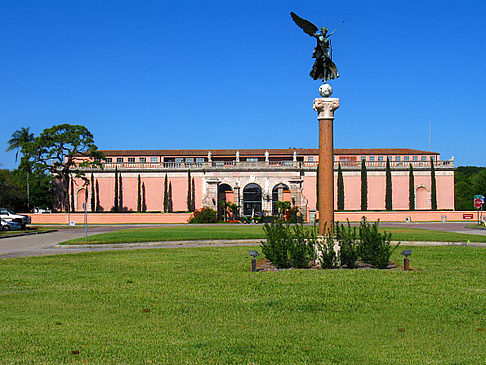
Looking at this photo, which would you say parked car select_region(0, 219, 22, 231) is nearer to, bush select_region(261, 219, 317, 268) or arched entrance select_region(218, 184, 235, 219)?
arched entrance select_region(218, 184, 235, 219)

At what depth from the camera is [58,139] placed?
194 feet

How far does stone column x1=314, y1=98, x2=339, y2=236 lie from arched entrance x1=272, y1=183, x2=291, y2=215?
146ft

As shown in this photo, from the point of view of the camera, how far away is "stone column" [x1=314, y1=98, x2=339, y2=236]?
1580cm

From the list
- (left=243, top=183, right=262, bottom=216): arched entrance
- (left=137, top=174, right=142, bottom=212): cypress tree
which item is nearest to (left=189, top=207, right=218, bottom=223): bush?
(left=243, top=183, right=262, bottom=216): arched entrance

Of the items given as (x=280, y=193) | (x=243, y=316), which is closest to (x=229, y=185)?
(x=280, y=193)

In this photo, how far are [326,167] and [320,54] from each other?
11.7 ft

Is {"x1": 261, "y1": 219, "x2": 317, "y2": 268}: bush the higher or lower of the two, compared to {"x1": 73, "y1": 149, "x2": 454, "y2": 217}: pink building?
lower

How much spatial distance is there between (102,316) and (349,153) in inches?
2614

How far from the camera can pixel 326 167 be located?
1584 centimetres

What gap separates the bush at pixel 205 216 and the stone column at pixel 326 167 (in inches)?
1550

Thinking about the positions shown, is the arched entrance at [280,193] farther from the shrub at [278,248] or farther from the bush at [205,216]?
the shrub at [278,248]

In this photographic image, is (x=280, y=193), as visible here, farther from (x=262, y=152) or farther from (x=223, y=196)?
(x=262, y=152)

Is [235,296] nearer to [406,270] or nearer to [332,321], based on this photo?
[332,321]

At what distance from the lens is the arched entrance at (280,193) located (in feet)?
205
